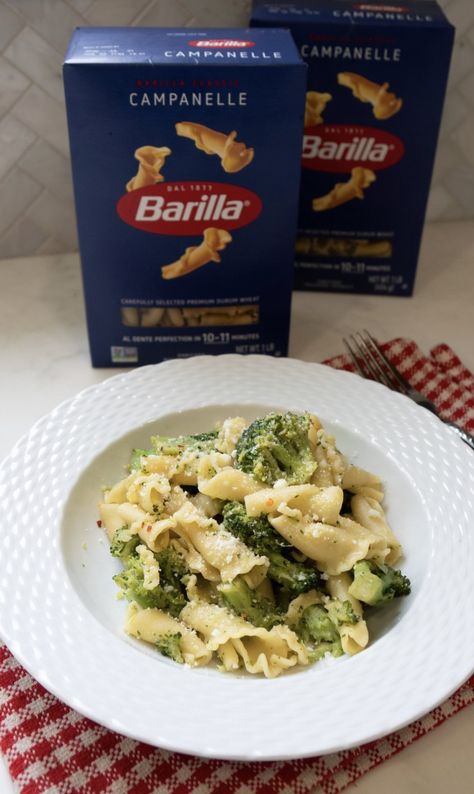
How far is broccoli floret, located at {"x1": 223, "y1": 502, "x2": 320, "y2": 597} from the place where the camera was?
123cm

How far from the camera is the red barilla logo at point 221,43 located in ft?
4.76

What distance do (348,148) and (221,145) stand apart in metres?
0.43

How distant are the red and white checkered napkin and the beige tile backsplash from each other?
1.20 meters

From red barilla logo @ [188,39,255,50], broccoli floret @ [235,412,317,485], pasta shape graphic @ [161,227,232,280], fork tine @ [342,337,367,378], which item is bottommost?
fork tine @ [342,337,367,378]

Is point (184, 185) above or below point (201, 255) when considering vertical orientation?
above

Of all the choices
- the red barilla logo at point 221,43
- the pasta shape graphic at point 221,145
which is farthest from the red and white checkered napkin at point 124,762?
the red barilla logo at point 221,43

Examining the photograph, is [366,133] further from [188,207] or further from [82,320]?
[82,320]

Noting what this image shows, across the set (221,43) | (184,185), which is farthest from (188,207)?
(221,43)

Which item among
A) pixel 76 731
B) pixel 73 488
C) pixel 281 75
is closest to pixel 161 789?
pixel 76 731

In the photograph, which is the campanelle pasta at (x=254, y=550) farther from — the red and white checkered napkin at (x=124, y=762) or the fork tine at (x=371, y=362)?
the fork tine at (x=371, y=362)

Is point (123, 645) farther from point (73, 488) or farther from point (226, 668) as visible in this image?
point (73, 488)

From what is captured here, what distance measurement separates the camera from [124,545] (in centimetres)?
125

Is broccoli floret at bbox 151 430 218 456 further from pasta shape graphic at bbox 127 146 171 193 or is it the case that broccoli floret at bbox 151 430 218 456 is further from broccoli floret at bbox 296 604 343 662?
pasta shape graphic at bbox 127 146 171 193

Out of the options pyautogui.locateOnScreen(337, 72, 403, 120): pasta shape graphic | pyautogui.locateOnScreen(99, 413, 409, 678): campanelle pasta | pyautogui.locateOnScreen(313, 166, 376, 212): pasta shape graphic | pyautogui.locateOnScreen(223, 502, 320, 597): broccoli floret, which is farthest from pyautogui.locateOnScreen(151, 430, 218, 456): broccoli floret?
pyautogui.locateOnScreen(337, 72, 403, 120): pasta shape graphic
